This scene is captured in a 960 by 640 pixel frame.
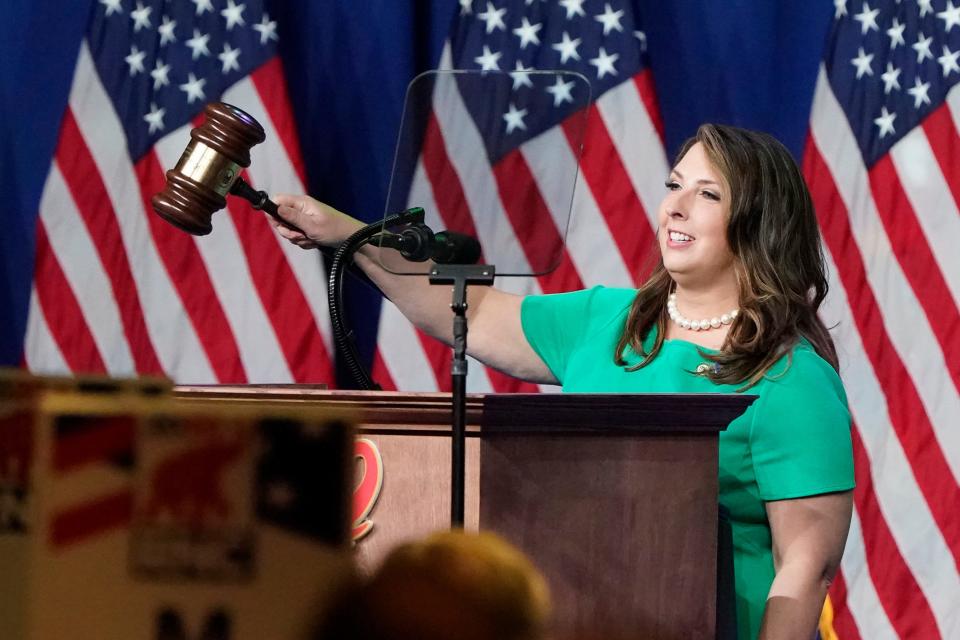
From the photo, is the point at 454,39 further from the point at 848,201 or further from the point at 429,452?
the point at 429,452

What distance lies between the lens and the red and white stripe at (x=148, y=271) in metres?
3.21

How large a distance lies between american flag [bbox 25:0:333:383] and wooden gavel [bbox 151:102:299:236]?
142cm

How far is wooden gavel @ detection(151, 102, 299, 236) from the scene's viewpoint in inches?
69.2

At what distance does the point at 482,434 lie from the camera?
1.34m

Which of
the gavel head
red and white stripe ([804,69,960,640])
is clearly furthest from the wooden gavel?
red and white stripe ([804,69,960,640])

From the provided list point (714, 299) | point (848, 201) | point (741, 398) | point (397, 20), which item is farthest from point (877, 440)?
Result: point (741, 398)

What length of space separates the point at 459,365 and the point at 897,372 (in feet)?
6.88

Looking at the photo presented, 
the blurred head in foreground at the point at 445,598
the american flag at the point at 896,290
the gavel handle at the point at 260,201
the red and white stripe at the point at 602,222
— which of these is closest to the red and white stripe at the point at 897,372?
the american flag at the point at 896,290

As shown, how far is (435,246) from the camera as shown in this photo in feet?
4.55

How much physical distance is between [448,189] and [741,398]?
42 cm

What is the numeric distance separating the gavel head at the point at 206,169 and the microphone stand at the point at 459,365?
520 mm

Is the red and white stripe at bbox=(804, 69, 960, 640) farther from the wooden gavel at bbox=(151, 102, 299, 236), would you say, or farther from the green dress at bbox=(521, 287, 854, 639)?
the wooden gavel at bbox=(151, 102, 299, 236)

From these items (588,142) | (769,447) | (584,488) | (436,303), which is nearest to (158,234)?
(588,142)

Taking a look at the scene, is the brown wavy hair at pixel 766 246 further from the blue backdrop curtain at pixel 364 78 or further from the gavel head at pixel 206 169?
the blue backdrop curtain at pixel 364 78
